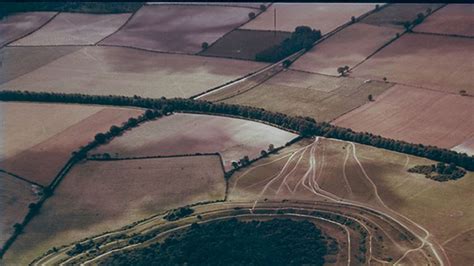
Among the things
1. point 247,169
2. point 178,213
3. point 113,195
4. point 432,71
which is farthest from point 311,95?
point 113,195

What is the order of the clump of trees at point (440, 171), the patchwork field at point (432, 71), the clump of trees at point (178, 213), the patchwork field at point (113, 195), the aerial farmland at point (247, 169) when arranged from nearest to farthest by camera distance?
the aerial farmland at point (247, 169) → the patchwork field at point (113, 195) → the clump of trees at point (178, 213) → the clump of trees at point (440, 171) → the patchwork field at point (432, 71)

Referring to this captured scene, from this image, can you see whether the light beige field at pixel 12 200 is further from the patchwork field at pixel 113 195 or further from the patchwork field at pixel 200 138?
the patchwork field at pixel 200 138

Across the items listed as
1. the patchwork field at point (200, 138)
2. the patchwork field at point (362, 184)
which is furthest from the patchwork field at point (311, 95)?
the patchwork field at point (362, 184)

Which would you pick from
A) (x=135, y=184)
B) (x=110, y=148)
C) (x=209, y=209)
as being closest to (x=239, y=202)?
(x=209, y=209)

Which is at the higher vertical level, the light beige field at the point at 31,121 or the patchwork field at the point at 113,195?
the light beige field at the point at 31,121

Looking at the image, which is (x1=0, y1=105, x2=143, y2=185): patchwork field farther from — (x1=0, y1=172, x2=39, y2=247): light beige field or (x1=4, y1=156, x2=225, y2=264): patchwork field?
(x1=4, y1=156, x2=225, y2=264): patchwork field

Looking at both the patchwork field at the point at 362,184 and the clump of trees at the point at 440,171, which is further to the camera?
the clump of trees at the point at 440,171

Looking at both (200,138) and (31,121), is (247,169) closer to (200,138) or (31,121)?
(200,138)
